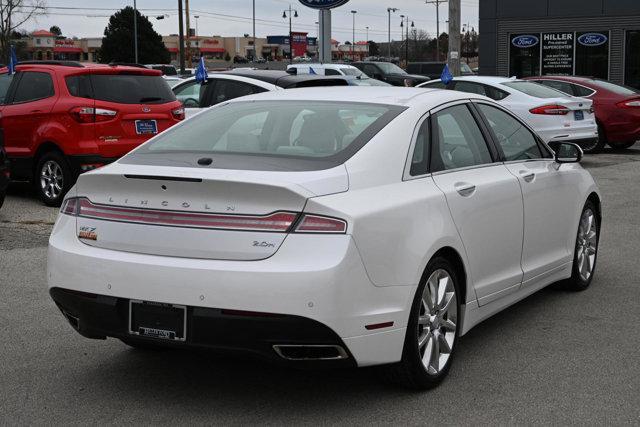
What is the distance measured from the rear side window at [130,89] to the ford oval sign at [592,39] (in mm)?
23468

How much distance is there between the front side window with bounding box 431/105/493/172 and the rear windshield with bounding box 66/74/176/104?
668 centimetres

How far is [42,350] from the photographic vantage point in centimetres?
547

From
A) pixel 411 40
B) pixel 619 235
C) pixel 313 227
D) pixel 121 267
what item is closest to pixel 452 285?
pixel 313 227

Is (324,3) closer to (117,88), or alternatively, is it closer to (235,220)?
(117,88)

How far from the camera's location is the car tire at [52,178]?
11.3 metres

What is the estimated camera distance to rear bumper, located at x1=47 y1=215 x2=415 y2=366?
13.1ft

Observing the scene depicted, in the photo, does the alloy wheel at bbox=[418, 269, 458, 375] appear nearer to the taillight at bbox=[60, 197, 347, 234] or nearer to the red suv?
the taillight at bbox=[60, 197, 347, 234]

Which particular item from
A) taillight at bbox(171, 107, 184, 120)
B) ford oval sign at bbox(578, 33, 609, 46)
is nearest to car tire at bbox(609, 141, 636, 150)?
taillight at bbox(171, 107, 184, 120)

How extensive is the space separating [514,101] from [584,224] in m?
9.71

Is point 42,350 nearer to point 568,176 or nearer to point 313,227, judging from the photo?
point 313,227

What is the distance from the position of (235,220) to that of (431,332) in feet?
4.14

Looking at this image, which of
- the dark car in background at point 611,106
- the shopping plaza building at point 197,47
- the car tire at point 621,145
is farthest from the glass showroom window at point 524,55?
the shopping plaza building at point 197,47

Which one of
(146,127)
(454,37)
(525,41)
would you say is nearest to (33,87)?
(146,127)

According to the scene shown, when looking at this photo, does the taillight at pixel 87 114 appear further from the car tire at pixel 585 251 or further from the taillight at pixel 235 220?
the taillight at pixel 235 220
